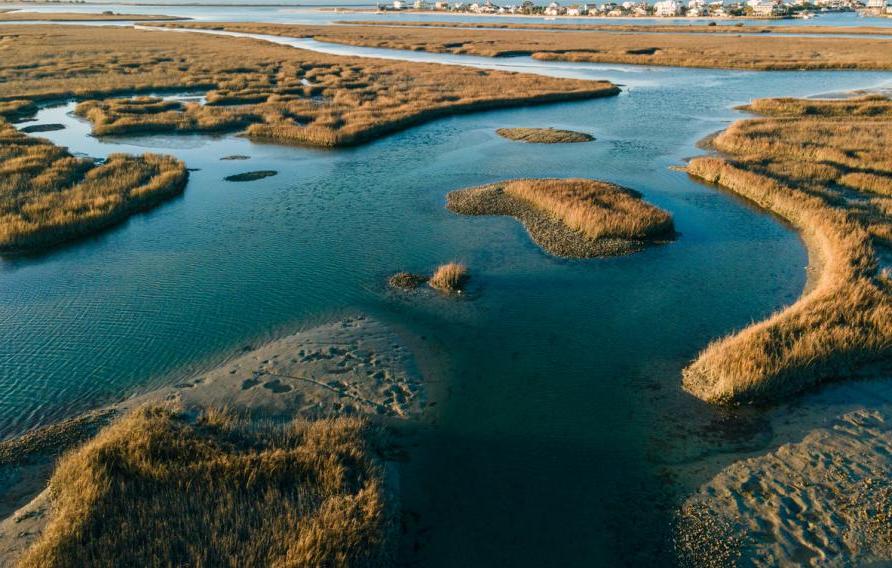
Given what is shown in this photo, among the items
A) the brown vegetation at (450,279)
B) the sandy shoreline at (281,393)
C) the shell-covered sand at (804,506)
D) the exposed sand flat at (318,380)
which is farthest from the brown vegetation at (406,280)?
the shell-covered sand at (804,506)

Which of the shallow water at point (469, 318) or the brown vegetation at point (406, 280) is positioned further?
the brown vegetation at point (406, 280)

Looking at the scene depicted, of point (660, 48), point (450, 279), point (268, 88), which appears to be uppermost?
point (660, 48)

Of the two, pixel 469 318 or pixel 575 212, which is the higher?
pixel 575 212

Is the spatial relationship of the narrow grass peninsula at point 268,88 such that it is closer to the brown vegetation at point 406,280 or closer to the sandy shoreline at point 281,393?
the brown vegetation at point 406,280

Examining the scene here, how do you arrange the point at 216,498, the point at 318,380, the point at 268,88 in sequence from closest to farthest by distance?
1. the point at 216,498
2. the point at 318,380
3. the point at 268,88

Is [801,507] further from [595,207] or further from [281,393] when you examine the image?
[595,207]

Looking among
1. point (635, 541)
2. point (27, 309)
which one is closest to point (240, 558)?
point (635, 541)

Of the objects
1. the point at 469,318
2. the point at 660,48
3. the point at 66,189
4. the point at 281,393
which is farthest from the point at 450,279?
the point at 660,48
